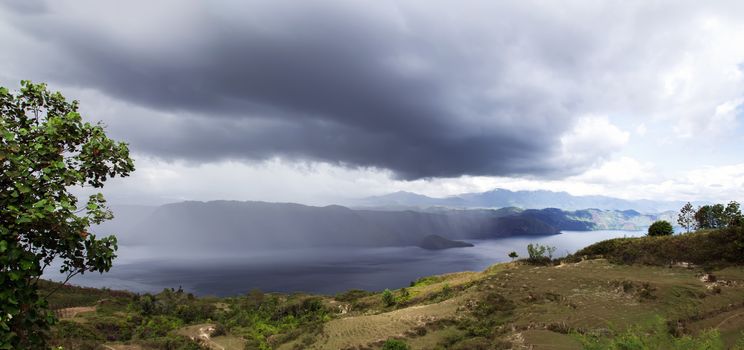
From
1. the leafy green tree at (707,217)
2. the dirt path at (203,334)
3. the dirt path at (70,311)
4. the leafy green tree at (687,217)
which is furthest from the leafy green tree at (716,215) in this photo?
the dirt path at (70,311)

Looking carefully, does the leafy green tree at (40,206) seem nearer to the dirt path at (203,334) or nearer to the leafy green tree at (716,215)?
the dirt path at (203,334)

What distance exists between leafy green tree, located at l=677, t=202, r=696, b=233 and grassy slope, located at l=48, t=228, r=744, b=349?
57.1 metres

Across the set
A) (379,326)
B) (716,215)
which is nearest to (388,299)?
(379,326)

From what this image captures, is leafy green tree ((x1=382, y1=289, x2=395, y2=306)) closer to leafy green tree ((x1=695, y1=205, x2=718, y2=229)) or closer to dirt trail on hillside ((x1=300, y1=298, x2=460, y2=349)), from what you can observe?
dirt trail on hillside ((x1=300, y1=298, x2=460, y2=349))

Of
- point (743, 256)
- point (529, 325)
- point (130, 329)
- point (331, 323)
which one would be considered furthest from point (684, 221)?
point (130, 329)

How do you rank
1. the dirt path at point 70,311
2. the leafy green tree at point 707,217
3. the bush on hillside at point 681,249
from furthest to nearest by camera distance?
the leafy green tree at point 707,217 < the dirt path at point 70,311 < the bush on hillside at point 681,249

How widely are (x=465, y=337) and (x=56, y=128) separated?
2411 cm

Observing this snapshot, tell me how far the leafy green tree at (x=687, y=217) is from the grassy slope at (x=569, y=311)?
57.1 m

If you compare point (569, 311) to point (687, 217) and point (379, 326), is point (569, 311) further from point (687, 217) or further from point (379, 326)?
point (687, 217)

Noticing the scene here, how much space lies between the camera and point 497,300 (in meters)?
30.6

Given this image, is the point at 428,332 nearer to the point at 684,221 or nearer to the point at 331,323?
the point at 331,323

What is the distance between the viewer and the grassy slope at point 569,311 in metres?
20.0

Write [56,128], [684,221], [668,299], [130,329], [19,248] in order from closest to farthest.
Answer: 1. [19,248]
2. [56,128]
3. [668,299]
4. [130,329]
5. [684,221]

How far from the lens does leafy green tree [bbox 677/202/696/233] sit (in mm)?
80250
